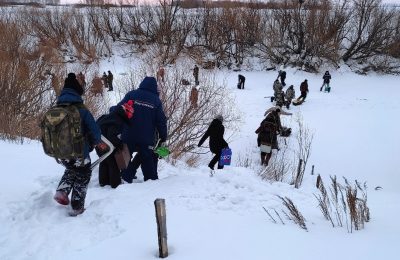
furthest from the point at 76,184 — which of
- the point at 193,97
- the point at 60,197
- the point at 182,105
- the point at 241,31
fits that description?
the point at 241,31

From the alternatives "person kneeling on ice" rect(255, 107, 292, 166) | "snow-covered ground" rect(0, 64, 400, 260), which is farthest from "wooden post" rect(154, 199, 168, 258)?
"person kneeling on ice" rect(255, 107, 292, 166)

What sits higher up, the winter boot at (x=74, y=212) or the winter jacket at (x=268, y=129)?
the winter boot at (x=74, y=212)

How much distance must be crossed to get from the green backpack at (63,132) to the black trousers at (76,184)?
270 millimetres

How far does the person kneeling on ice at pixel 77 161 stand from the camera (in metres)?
4.25

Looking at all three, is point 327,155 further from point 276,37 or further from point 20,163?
point 276,37

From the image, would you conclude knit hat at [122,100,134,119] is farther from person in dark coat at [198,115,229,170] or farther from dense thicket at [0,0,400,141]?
dense thicket at [0,0,400,141]

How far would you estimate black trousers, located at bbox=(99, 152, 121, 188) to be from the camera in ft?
17.4

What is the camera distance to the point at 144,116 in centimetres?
545

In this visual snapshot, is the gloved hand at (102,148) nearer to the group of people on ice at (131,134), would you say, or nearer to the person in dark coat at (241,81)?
the group of people on ice at (131,134)

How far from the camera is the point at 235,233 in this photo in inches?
163

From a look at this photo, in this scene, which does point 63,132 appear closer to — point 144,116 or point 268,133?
point 144,116

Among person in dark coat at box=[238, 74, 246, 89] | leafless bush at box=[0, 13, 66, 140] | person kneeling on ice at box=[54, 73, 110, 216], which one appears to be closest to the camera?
person kneeling on ice at box=[54, 73, 110, 216]

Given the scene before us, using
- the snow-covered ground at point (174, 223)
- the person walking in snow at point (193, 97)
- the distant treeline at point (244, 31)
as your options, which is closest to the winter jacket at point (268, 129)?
the person walking in snow at point (193, 97)

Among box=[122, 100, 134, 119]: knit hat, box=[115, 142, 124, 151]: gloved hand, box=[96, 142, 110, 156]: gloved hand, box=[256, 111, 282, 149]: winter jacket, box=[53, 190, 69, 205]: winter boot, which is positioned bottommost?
box=[256, 111, 282, 149]: winter jacket
